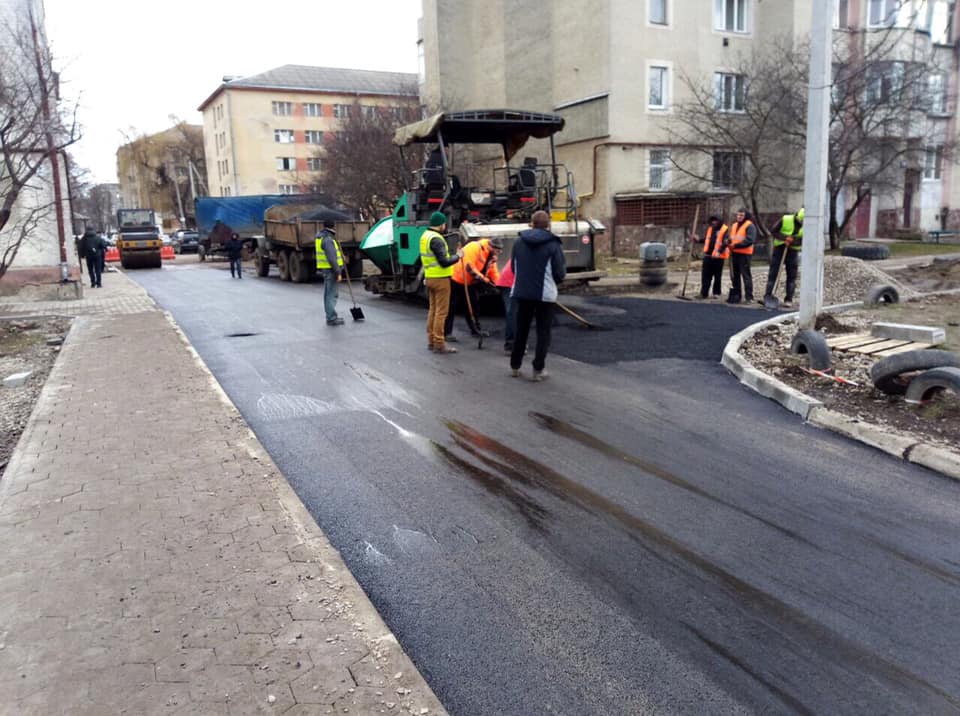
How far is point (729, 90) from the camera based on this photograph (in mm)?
30031

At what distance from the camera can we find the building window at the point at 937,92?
26062 mm

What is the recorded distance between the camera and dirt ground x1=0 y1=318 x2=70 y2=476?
23.4 feet

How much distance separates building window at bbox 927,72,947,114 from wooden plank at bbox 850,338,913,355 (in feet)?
70.4

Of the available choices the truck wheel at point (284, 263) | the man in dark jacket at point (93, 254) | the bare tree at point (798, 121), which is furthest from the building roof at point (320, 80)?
the man in dark jacket at point (93, 254)

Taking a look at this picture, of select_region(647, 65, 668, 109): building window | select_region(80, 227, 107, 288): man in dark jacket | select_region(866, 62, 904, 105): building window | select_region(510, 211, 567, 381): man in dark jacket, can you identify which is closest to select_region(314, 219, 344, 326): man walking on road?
select_region(510, 211, 567, 381): man in dark jacket

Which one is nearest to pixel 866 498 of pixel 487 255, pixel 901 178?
pixel 487 255

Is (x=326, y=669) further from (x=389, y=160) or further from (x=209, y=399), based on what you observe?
(x=389, y=160)

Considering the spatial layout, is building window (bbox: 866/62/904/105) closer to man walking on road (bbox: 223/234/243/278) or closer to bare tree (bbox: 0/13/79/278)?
man walking on road (bbox: 223/234/243/278)

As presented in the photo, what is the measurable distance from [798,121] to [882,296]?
49.9 feet

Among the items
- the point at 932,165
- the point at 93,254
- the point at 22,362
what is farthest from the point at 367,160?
the point at 932,165

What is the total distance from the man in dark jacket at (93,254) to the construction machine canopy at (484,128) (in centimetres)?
1239

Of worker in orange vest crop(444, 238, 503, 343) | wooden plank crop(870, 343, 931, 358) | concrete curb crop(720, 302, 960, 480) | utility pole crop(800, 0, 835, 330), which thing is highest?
utility pole crop(800, 0, 835, 330)

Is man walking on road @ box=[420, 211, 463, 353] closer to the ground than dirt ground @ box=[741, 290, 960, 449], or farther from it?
farther from it

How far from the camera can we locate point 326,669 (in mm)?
3021
